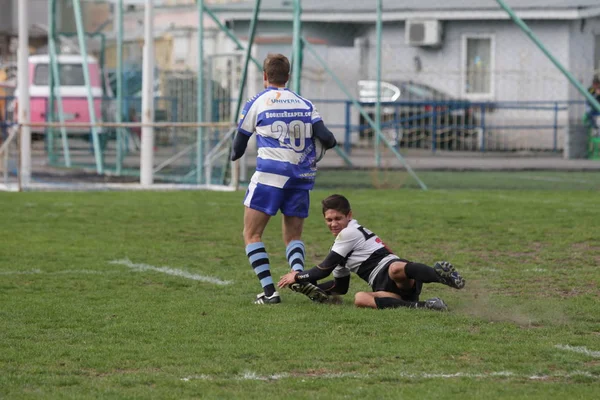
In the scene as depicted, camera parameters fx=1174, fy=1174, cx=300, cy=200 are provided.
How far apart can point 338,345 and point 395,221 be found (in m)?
7.05

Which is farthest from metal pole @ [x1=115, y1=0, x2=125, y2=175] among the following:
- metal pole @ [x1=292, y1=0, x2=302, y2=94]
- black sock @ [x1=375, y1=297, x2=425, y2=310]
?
black sock @ [x1=375, y1=297, x2=425, y2=310]

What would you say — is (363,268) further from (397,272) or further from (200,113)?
(200,113)

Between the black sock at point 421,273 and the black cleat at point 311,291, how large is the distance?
2.07 ft

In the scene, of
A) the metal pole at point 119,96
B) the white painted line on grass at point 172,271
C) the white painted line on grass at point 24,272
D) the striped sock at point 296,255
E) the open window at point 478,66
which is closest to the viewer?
the striped sock at point 296,255

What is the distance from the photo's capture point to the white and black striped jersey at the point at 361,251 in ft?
25.5

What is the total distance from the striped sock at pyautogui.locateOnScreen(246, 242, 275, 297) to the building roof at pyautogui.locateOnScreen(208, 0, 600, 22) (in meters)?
17.3

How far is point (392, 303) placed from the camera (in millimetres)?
7641

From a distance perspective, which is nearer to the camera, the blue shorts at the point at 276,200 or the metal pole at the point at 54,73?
the blue shorts at the point at 276,200

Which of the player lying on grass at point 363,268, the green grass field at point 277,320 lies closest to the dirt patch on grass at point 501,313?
the green grass field at point 277,320

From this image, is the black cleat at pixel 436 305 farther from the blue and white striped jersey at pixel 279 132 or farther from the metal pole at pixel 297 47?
the metal pole at pixel 297 47

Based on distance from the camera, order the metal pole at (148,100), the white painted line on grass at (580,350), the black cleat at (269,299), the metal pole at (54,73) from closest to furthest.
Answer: the white painted line on grass at (580,350), the black cleat at (269,299), the metal pole at (148,100), the metal pole at (54,73)

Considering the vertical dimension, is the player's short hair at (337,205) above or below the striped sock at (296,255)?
above

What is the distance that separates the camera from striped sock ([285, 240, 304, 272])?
27.0 ft

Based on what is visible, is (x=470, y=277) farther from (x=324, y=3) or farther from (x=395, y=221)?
(x=324, y=3)
